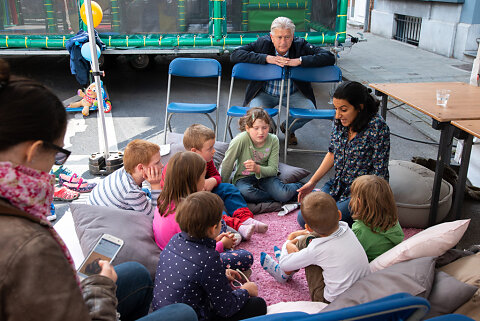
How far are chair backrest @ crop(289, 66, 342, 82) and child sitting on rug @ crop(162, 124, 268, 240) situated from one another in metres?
1.87

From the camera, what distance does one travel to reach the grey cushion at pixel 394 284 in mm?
1838

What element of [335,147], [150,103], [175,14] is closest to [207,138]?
[335,147]

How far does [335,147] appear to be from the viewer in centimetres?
342

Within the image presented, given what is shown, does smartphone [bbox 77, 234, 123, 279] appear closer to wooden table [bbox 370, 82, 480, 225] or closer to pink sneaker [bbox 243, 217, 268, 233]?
pink sneaker [bbox 243, 217, 268, 233]

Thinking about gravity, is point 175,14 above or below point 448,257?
above

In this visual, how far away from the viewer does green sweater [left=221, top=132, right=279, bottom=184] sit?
3.84m

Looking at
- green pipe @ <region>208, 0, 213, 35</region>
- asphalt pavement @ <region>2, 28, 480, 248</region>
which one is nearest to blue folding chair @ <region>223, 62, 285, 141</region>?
asphalt pavement @ <region>2, 28, 480, 248</region>

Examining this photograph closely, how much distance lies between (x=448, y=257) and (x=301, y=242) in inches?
31.4

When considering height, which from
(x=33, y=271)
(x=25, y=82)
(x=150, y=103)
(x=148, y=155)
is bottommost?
(x=150, y=103)

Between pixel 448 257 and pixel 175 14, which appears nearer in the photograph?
pixel 448 257

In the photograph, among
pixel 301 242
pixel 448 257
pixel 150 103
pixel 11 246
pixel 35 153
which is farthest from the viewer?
pixel 150 103

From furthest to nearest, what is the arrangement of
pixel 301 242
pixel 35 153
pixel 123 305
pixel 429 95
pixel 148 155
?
pixel 429 95
pixel 148 155
pixel 301 242
pixel 123 305
pixel 35 153

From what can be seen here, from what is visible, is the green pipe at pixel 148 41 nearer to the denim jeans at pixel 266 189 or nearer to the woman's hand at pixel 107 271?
the denim jeans at pixel 266 189

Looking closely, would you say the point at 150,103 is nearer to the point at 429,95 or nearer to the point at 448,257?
the point at 429,95
